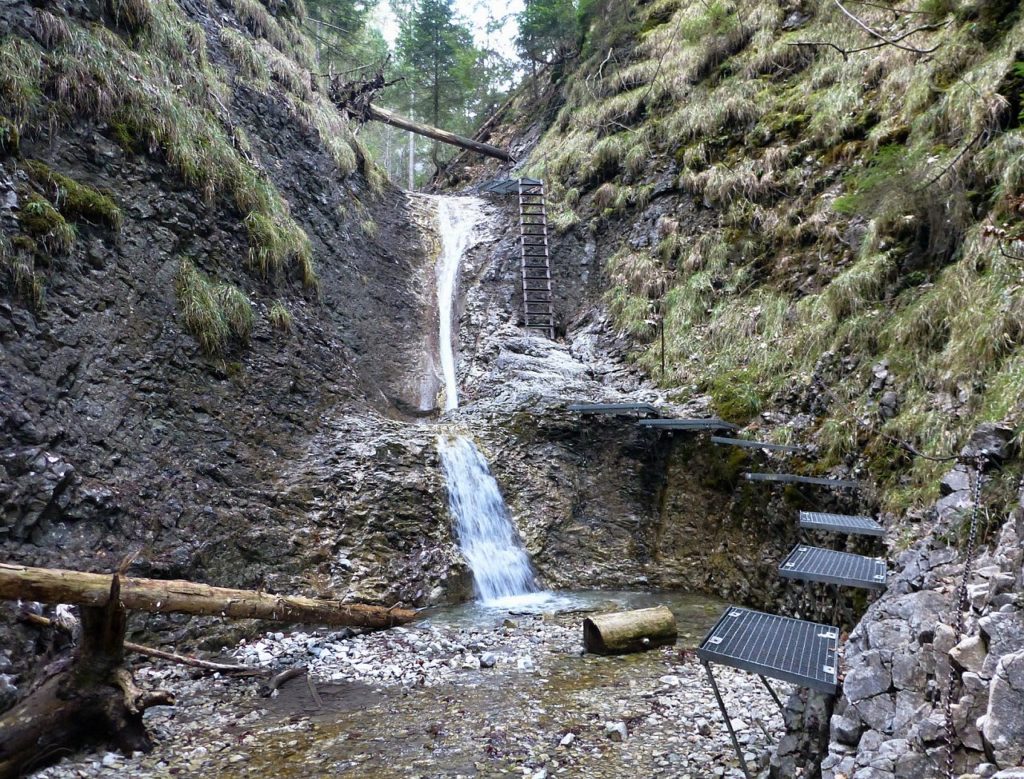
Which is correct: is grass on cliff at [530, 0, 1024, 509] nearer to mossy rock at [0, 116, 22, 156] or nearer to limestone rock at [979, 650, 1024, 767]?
limestone rock at [979, 650, 1024, 767]

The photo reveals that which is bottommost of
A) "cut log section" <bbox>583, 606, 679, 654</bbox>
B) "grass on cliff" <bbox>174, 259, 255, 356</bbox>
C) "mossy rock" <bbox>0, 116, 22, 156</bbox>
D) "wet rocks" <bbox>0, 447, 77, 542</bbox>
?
"cut log section" <bbox>583, 606, 679, 654</bbox>

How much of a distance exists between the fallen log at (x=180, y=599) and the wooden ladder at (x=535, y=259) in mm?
7653

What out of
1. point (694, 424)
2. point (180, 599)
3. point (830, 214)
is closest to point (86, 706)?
point (180, 599)

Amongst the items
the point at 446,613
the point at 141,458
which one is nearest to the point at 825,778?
the point at 446,613

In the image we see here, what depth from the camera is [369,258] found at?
13.0 meters

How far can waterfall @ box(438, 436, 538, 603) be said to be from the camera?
24.8 feet

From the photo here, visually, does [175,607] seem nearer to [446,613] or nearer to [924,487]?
[446,613]

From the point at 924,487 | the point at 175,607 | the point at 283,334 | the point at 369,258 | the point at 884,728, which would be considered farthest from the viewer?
the point at 369,258

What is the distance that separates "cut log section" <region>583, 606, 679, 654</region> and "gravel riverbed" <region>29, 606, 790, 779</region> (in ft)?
0.38

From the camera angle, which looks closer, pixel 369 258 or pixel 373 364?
pixel 373 364

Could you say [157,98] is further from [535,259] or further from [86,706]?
[535,259]

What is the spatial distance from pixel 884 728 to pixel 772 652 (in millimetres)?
506

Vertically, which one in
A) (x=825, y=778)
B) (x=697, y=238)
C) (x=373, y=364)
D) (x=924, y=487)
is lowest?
(x=825, y=778)

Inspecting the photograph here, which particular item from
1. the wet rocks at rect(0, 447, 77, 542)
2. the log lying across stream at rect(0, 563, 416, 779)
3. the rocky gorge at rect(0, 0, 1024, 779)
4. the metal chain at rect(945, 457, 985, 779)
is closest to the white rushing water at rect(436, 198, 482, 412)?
the rocky gorge at rect(0, 0, 1024, 779)
